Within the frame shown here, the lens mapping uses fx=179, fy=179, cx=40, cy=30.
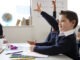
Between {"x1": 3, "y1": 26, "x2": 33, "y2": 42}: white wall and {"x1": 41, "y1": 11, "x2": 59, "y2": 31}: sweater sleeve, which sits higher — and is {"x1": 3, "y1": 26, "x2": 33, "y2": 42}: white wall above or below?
below

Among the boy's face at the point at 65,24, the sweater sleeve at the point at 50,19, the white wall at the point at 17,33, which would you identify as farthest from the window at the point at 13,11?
the boy's face at the point at 65,24

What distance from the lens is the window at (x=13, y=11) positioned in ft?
16.5

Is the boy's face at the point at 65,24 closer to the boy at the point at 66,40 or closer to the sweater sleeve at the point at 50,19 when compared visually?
the boy at the point at 66,40

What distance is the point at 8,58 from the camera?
63.9 inches

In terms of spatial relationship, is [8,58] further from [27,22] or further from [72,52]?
[27,22]

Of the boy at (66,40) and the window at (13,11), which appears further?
the window at (13,11)

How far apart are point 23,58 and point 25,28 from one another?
354 centimetres

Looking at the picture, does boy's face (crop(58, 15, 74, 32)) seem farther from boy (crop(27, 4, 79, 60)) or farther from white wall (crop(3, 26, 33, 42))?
white wall (crop(3, 26, 33, 42))

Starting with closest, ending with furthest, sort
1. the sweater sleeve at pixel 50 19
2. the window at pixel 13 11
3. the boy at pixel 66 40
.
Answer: the boy at pixel 66 40 → the sweater sleeve at pixel 50 19 → the window at pixel 13 11

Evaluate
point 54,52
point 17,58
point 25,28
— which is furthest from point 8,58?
point 25,28

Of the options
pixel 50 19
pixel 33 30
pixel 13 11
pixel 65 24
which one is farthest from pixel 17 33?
pixel 65 24

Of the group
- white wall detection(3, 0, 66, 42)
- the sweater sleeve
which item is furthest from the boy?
white wall detection(3, 0, 66, 42)

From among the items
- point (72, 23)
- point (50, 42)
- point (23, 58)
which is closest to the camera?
point (23, 58)

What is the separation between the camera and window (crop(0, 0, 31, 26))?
504 centimetres
